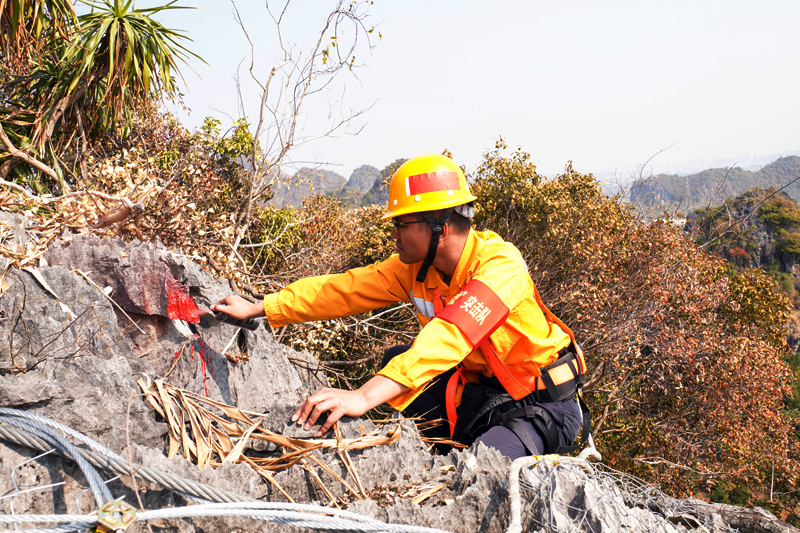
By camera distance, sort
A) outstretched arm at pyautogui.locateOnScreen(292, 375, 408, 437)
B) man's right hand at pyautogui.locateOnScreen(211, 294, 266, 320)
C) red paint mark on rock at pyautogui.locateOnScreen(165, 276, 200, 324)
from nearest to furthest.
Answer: outstretched arm at pyautogui.locateOnScreen(292, 375, 408, 437), red paint mark on rock at pyautogui.locateOnScreen(165, 276, 200, 324), man's right hand at pyautogui.locateOnScreen(211, 294, 266, 320)

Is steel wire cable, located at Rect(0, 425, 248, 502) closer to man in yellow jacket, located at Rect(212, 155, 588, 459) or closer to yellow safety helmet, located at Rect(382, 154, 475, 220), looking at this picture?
man in yellow jacket, located at Rect(212, 155, 588, 459)

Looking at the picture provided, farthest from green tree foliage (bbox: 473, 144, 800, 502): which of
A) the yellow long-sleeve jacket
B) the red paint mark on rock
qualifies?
the red paint mark on rock

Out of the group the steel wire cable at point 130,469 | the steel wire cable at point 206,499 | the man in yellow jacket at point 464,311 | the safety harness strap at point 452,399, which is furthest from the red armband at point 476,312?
the steel wire cable at point 130,469

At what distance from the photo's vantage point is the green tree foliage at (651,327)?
927 centimetres

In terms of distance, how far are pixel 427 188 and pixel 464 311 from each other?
819 mm

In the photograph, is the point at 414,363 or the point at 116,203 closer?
the point at 414,363

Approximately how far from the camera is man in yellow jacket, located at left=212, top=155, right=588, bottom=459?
8.80ft

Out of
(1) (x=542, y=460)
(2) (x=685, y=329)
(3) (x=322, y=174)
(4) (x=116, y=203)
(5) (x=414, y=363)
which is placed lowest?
(2) (x=685, y=329)

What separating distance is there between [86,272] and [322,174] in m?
6.00

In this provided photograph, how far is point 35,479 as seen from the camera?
1.49 meters

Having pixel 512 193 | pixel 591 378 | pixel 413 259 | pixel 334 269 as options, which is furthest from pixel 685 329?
pixel 413 259

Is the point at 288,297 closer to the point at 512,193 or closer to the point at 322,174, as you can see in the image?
the point at 322,174

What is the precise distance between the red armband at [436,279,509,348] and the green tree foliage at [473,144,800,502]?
20.9 ft

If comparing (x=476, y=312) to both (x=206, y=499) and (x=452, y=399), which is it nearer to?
(x=452, y=399)
